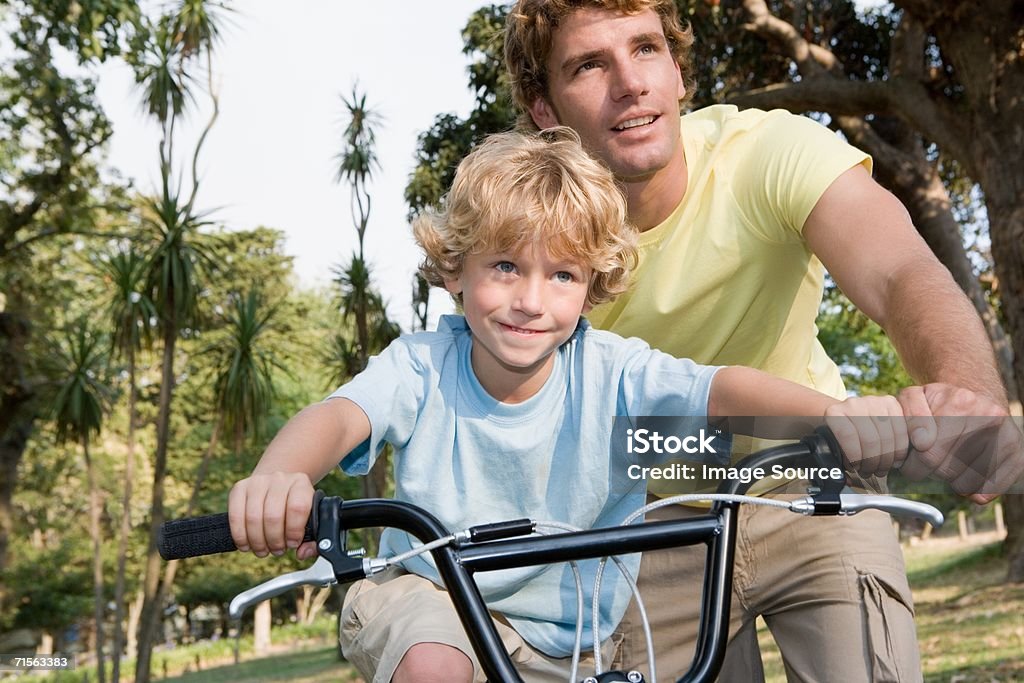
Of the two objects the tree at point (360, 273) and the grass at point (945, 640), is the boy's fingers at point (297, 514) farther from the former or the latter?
the tree at point (360, 273)

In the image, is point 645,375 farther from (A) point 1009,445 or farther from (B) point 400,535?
(A) point 1009,445

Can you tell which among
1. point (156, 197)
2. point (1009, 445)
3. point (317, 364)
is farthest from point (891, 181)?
point (317, 364)

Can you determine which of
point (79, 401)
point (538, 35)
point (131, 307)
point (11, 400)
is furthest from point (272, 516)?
point (11, 400)

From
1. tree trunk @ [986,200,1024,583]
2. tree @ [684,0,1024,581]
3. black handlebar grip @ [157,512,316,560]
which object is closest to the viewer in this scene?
black handlebar grip @ [157,512,316,560]

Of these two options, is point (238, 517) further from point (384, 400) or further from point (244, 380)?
point (244, 380)

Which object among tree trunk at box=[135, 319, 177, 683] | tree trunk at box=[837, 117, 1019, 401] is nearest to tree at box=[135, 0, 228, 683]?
tree trunk at box=[135, 319, 177, 683]

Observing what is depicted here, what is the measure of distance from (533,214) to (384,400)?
16.8 inches

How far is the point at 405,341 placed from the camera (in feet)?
6.89

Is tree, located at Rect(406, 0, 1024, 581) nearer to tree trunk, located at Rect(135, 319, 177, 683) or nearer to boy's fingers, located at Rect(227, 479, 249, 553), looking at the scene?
tree trunk, located at Rect(135, 319, 177, 683)

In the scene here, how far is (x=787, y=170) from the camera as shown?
7.38 ft

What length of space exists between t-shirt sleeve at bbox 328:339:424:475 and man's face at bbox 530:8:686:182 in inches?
32.3

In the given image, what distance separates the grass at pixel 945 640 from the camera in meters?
8.36

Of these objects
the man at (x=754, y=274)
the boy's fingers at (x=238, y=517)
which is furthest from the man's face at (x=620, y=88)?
the boy's fingers at (x=238, y=517)

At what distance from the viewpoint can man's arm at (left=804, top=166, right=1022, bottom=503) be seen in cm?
132
